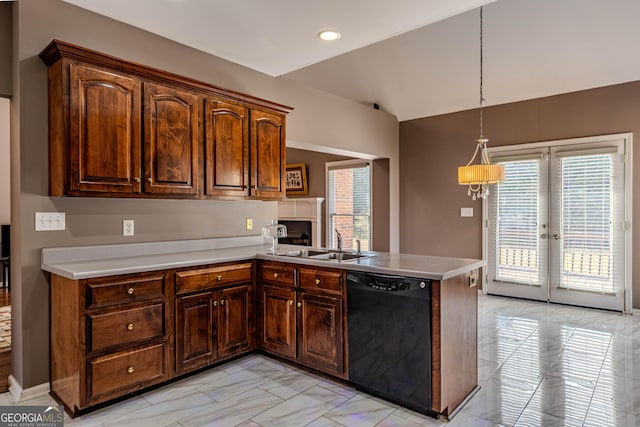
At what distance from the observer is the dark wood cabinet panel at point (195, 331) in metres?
2.72

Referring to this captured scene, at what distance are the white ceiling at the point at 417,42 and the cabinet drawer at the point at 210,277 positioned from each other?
1797mm

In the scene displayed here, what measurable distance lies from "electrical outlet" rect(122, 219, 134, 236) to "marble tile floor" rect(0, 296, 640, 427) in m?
1.16

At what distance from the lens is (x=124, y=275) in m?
2.43

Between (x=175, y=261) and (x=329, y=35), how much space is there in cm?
202

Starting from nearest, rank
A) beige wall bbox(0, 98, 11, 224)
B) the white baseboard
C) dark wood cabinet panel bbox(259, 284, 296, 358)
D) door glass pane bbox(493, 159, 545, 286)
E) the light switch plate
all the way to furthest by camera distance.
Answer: the white baseboard < dark wood cabinet panel bbox(259, 284, 296, 358) < door glass pane bbox(493, 159, 545, 286) < the light switch plate < beige wall bbox(0, 98, 11, 224)

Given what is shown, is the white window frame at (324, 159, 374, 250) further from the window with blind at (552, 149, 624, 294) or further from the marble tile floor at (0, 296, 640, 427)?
the marble tile floor at (0, 296, 640, 427)

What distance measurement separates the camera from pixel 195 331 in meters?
2.80

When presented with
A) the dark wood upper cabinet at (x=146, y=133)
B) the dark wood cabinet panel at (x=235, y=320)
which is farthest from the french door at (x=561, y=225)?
the dark wood cabinet panel at (x=235, y=320)

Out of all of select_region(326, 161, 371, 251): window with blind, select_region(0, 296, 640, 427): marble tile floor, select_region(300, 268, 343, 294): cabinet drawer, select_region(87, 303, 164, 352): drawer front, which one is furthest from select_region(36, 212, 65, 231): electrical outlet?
select_region(326, 161, 371, 251): window with blind

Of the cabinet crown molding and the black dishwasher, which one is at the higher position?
the cabinet crown molding

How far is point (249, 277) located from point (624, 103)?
4.65 meters

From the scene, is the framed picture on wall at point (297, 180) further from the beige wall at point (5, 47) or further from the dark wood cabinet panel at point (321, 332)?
the beige wall at point (5, 47)

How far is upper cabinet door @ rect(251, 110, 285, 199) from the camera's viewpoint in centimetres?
348

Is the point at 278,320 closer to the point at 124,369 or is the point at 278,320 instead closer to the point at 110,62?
the point at 124,369
